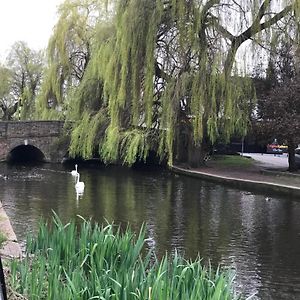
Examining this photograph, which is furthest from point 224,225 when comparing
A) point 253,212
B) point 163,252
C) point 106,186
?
point 106,186

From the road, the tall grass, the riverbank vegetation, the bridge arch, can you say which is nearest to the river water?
the tall grass

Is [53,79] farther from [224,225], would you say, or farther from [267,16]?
[224,225]

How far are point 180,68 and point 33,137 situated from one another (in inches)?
503

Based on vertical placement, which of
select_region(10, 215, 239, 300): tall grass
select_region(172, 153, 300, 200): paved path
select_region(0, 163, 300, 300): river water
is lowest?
select_region(0, 163, 300, 300): river water

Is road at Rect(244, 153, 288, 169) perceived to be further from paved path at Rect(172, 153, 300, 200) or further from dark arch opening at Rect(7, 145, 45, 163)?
dark arch opening at Rect(7, 145, 45, 163)

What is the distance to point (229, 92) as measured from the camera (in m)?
18.2

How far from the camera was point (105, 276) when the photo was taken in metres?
3.47

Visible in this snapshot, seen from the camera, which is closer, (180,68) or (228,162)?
(180,68)

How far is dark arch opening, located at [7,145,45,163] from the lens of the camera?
99.5 ft

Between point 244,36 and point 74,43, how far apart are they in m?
12.0

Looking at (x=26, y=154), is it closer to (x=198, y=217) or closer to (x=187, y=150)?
(x=187, y=150)

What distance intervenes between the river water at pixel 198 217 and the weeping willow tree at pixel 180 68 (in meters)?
2.44

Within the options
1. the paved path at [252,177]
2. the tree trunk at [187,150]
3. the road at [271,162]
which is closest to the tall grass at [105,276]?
the paved path at [252,177]

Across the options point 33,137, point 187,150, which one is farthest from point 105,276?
point 33,137
